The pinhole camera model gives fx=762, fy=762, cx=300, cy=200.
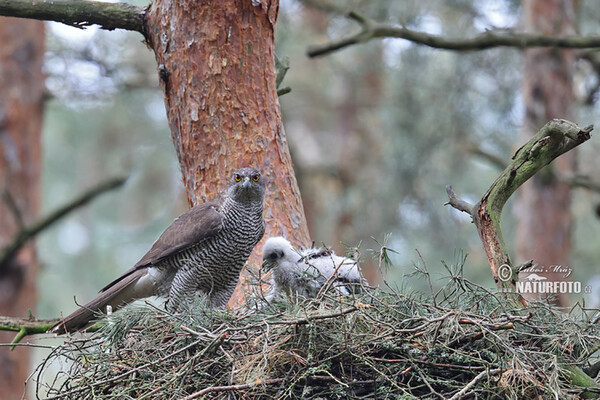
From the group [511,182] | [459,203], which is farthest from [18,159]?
[511,182]

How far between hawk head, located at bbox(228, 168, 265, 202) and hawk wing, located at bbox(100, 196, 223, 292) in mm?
144

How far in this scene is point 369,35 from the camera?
22.5 feet

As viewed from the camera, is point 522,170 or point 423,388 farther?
point 522,170

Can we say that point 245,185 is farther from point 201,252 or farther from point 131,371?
point 131,371

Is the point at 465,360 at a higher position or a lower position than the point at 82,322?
lower

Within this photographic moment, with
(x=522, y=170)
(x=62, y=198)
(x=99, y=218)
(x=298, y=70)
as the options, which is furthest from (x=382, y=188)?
(x=62, y=198)

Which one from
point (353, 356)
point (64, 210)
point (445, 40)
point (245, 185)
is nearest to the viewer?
point (353, 356)

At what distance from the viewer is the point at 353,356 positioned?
3.43m

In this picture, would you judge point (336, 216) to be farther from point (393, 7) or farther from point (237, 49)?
point (237, 49)

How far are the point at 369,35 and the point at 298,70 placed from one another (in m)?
12.4

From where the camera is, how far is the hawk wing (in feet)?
15.9

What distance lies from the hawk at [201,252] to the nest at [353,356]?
3.94 ft

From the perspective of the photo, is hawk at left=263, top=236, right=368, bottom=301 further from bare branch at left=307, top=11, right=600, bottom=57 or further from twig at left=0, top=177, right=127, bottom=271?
twig at left=0, top=177, right=127, bottom=271

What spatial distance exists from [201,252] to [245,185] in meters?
0.54
